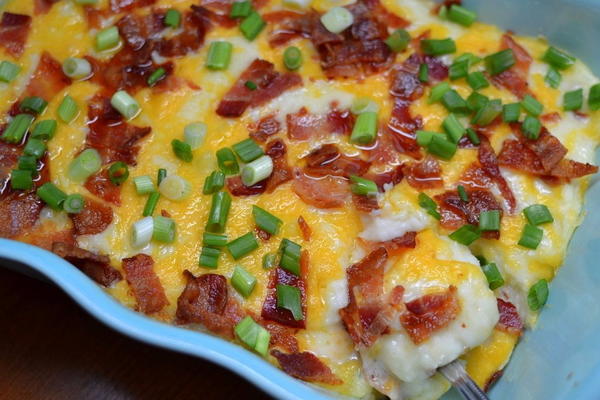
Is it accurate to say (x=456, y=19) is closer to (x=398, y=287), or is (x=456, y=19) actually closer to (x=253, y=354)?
(x=398, y=287)

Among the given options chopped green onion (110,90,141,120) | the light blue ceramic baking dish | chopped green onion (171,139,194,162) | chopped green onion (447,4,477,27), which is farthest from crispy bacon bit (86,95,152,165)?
chopped green onion (447,4,477,27)

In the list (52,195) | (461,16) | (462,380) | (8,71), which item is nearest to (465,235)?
(462,380)

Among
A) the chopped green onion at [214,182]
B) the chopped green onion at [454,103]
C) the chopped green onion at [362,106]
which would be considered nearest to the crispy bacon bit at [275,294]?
the chopped green onion at [214,182]

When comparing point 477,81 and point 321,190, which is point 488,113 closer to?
point 477,81

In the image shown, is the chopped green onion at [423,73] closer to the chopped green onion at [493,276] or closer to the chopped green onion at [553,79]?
the chopped green onion at [553,79]

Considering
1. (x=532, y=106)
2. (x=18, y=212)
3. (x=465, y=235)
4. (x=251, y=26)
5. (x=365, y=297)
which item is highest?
(x=532, y=106)

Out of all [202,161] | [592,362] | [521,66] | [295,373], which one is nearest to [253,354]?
[295,373]
